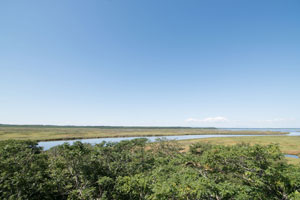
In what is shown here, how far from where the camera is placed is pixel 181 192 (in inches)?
309

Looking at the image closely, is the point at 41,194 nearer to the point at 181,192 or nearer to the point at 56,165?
the point at 56,165

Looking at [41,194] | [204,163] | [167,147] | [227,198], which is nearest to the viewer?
Result: [227,198]

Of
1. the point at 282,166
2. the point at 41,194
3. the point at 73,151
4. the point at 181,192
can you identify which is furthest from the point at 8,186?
the point at 282,166

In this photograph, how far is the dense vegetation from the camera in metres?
9.13

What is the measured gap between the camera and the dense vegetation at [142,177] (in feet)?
30.0

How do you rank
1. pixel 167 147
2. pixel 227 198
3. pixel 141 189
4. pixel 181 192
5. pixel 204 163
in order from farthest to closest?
pixel 167 147, pixel 204 163, pixel 141 189, pixel 227 198, pixel 181 192

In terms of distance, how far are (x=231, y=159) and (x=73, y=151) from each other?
54.3ft

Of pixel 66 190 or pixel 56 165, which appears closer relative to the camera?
pixel 66 190

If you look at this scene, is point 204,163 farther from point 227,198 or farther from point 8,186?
point 8,186

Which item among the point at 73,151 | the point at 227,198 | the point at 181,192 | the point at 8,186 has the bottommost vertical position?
the point at 227,198

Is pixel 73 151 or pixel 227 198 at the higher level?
pixel 73 151

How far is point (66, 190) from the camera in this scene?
1307 centimetres

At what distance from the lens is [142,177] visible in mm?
12086

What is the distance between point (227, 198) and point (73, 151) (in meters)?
14.5
